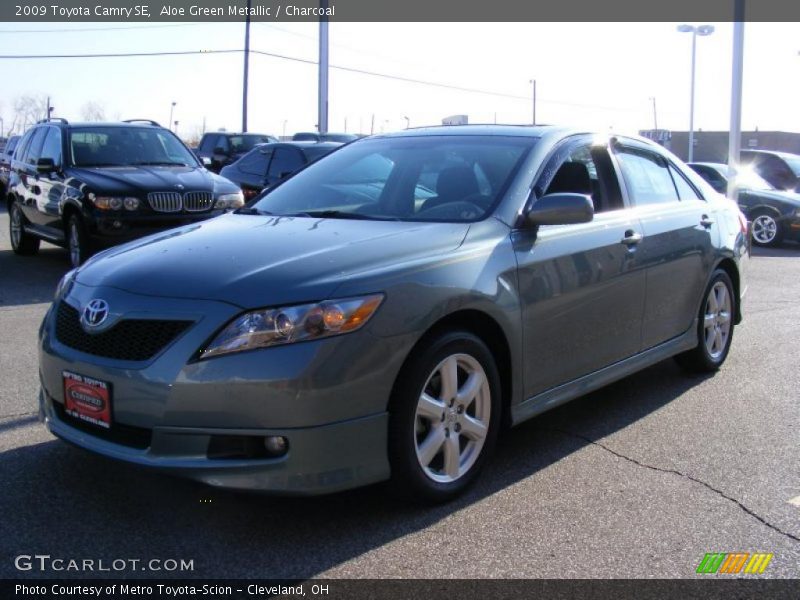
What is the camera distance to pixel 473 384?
12.8 ft

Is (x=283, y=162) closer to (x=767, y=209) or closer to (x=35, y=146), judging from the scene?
(x=35, y=146)

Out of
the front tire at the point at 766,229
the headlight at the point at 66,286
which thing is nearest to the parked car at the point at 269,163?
the front tire at the point at 766,229

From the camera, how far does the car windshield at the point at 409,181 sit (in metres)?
4.47

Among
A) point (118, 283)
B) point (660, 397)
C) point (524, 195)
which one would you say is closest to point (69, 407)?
point (118, 283)

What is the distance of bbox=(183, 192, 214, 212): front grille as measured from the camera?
10.1 metres

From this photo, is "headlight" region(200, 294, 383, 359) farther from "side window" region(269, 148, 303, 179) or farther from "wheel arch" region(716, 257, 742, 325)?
"side window" region(269, 148, 303, 179)

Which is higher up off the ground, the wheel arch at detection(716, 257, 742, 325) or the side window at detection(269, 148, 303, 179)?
the side window at detection(269, 148, 303, 179)

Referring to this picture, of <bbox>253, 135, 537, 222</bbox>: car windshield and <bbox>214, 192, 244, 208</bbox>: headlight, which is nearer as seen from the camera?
<bbox>253, 135, 537, 222</bbox>: car windshield

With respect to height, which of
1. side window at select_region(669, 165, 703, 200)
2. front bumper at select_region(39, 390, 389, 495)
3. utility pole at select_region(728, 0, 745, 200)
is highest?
utility pole at select_region(728, 0, 745, 200)

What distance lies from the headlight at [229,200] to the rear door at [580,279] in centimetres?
610

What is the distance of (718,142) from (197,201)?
198ft

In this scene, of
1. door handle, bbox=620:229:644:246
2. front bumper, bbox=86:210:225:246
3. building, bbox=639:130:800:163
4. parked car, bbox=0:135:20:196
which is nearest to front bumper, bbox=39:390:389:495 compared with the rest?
door handle, bbox=620:229:644:246

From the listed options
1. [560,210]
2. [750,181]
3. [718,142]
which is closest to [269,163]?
[750,181]

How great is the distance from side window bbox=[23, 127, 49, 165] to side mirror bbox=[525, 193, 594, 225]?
885cm
